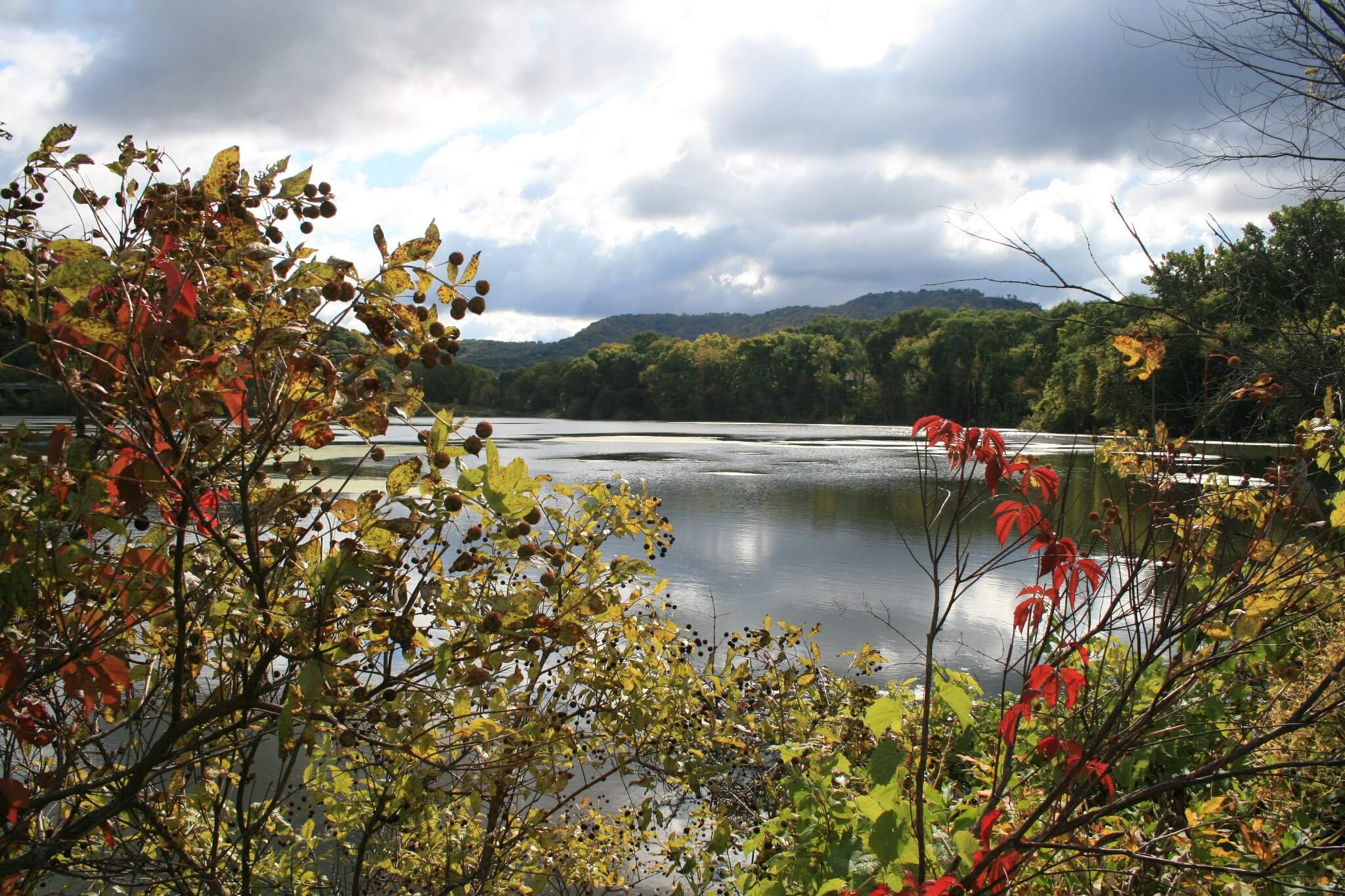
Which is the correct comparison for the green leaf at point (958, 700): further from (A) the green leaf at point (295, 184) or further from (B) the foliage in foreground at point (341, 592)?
(A) the green leaf at point (295, 184)

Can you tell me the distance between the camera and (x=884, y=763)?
4.58 feet

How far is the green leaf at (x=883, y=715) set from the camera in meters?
1.40

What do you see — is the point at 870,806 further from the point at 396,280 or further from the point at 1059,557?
the point at 396,280

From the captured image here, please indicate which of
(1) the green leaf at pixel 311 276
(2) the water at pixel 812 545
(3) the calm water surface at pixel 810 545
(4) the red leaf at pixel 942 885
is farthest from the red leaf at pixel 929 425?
(1) the green leaf at pixel 311 276

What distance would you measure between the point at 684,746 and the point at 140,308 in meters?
2.03

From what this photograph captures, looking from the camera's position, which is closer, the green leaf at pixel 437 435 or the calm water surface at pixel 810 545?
the green leaf at pixel 437 435

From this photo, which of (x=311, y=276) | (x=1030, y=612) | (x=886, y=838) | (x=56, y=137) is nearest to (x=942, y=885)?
(x=886, y=838)

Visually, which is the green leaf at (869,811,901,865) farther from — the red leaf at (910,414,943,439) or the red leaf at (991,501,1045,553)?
the red leaf at (910,414,943,439)

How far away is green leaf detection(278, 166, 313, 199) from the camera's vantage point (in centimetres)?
138

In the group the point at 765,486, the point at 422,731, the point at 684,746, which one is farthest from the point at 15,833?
the point at 765,486

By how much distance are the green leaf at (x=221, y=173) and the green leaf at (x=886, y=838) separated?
62.2 inches

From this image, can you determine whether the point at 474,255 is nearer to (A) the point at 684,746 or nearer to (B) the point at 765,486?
(A) the point at 684,746

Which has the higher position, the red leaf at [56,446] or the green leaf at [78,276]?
the green leaf at [78,276]

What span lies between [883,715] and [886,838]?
0.20 m
